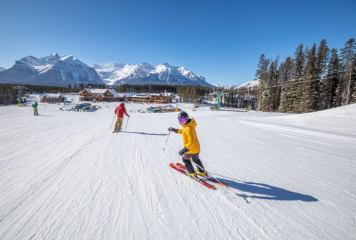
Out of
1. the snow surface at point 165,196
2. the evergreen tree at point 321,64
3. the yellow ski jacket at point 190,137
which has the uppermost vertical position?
the evergreen tree at point 321,64

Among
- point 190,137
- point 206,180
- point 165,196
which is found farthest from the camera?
point 206,180

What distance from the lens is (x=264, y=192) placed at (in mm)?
4148

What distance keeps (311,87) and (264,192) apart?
4156cm

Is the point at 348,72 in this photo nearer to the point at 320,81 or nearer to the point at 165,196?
the point at 320,81

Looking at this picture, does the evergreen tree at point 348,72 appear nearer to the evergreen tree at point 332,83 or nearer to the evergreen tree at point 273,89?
the evergreen tree at point 332,83

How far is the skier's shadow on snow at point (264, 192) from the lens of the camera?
3.90 meters

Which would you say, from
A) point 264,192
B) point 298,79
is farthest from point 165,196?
point 298,79

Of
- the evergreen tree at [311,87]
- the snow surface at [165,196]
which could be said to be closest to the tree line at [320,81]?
the evergreen tree at [311,87]

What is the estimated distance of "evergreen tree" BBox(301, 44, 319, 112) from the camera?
34969 millimetres

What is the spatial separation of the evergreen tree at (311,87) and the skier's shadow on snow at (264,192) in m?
40.1

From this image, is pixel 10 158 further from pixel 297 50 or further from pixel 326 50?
pixel 297 50

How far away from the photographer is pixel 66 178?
449cm

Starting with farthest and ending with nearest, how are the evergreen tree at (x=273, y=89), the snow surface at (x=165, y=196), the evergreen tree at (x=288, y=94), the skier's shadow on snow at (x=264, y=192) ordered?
the evergreen tree at (x=273, y=89) < the evergreen tree at (x=288, y=94) < the skier's shadow on snow at (x=264, y=192) < the snow surface at (x=165, y=196)

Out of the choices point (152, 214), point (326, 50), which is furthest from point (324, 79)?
point (152, 214)
